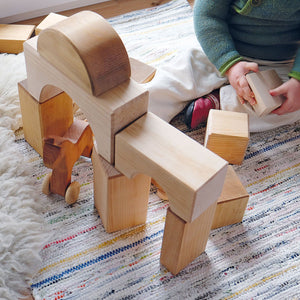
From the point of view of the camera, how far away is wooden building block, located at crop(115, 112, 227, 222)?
650 mm

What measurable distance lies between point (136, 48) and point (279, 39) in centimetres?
41

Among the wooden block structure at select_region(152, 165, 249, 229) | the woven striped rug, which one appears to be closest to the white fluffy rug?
the woven striped rug

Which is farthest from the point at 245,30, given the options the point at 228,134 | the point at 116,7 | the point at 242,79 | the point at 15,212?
the point at 15,212

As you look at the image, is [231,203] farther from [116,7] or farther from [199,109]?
[116,7]

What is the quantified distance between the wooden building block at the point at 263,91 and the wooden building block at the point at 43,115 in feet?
1.37

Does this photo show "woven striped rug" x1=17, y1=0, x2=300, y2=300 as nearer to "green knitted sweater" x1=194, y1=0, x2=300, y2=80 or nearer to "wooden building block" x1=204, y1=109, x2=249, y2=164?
"wooden building block" x1=204, y1=109, x2=249, y2=164

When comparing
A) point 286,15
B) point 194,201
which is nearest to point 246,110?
point 286,15

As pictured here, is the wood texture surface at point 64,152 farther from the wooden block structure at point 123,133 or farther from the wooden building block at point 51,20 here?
the wooden building block at point 51,20

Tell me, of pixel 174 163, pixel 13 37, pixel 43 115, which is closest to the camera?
pixel 174 163

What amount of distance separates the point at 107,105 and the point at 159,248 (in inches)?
12.6

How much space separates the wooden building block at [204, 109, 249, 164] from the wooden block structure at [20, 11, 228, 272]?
25 cm

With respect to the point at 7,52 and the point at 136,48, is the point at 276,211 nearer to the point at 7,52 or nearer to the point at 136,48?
the point at 136,48

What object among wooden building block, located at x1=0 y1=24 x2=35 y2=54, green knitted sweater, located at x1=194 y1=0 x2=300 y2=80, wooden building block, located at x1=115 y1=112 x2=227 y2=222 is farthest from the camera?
wooden building block, located at x1=0 y1=24 x2=35 y2=54

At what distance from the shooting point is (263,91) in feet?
3.25
